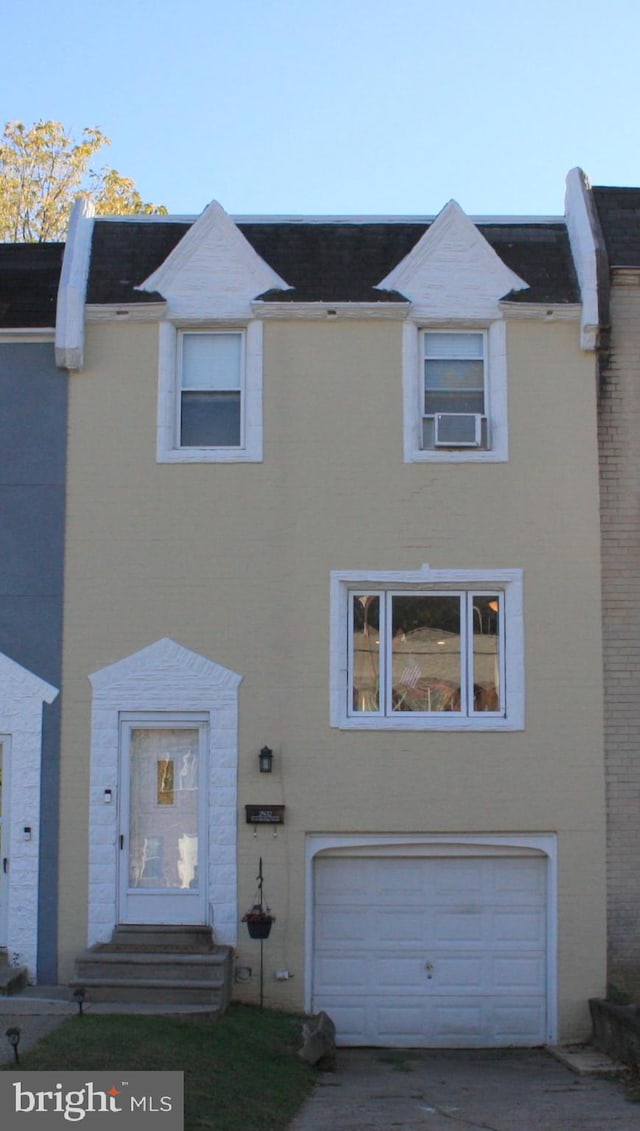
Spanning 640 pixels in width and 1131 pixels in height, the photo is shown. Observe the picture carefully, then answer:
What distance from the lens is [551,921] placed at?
13.5 metres

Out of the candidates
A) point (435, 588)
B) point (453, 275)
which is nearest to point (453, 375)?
point (453, 275)

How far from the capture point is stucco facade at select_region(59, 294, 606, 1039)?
1348 centimetres

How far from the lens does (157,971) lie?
1253 cm

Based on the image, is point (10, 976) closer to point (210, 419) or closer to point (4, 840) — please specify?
point (4, 840)

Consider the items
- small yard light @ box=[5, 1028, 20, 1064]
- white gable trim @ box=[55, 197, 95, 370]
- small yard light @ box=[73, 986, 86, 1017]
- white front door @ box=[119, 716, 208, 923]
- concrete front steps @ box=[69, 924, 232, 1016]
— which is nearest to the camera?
small yard light @ box=[5, 1028, 20, 1064]

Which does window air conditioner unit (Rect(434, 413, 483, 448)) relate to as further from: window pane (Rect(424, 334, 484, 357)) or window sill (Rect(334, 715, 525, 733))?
window sill (Rect(334, 715, 525, 733))

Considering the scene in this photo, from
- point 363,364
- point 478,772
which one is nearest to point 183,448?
point 363,364

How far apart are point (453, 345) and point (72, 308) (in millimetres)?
4014

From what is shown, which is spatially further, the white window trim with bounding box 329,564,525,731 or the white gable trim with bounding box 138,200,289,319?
the white gable trim with bounding box 138,200,289,319

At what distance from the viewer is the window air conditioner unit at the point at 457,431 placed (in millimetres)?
13805

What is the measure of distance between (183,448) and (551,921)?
6.15m

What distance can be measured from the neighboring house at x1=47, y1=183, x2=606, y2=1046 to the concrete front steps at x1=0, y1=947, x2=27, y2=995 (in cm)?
53

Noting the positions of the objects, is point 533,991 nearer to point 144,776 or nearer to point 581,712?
point 581,712

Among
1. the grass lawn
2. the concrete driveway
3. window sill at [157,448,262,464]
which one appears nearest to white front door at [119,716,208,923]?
the grass lawn
